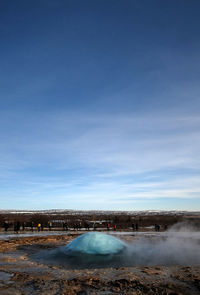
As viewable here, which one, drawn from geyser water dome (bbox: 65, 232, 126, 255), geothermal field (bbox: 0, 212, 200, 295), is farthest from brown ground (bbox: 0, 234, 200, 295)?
geyser water dome (bbox: 65, 232, 126, 255)

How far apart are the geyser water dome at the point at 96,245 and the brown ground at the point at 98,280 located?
2747 mm

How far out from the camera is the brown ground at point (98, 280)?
9.31 meters

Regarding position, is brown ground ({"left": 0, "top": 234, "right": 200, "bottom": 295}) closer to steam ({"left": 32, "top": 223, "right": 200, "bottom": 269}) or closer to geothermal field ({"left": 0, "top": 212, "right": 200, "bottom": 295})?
geothermal field ({"left": 0, "top": 212, "right": 200, "bottom": 295})

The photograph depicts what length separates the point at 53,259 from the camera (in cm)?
1558

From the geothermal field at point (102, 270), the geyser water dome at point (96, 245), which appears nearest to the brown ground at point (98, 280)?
the geothermal field at point (102, 270)

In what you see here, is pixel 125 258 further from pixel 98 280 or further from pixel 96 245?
pixel 98 280

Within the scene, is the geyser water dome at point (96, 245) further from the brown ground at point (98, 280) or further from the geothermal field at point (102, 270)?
the brown ground at point (98, 280)

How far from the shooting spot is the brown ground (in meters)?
9.31

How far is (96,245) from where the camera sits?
16.1 meters

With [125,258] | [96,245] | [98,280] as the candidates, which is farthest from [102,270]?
[96,245]

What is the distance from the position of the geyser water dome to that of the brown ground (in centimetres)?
275

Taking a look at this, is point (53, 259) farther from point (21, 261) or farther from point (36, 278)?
point (36, 278)

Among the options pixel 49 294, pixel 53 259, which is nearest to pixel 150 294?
pixel 49 294

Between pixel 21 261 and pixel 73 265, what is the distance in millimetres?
3410
